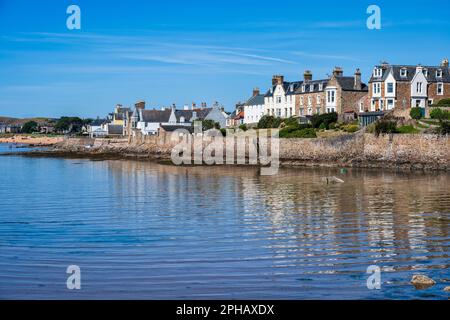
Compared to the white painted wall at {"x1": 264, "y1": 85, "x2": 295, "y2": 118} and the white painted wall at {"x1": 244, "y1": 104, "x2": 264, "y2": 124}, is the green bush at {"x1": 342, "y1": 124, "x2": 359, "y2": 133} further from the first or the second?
the white painted wall at {"x1": 244, "y1": 104, "x2": 264, "y2": 124}

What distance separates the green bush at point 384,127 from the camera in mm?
41438

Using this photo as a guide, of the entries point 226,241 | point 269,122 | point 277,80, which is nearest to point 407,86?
point 269,122

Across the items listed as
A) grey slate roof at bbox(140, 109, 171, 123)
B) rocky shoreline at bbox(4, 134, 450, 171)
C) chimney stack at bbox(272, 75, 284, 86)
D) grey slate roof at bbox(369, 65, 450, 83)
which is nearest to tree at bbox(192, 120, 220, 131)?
chimney stack at bbox(272, 75, 284, 86)

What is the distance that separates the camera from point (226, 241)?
48.1 feet

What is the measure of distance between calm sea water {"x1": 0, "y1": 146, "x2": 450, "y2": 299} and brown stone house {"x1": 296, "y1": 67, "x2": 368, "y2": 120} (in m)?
26.6

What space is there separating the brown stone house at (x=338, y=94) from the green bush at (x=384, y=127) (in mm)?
10200

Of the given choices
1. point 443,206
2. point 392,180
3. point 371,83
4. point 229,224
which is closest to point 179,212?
point 229,224

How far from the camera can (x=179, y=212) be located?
20.2 m

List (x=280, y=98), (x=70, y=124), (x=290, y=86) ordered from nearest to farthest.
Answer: (x=290, y=86) < (x=280, y=98) < (x=70, y=124)

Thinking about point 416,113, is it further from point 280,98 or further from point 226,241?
point 226,241

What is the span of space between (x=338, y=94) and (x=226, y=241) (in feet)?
137

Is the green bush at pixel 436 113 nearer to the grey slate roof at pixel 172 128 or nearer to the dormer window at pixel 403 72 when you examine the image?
the dormer window at pixel 403 72

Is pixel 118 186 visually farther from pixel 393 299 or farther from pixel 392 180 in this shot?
pixel 393 299

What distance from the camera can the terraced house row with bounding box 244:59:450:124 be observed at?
49.5m
